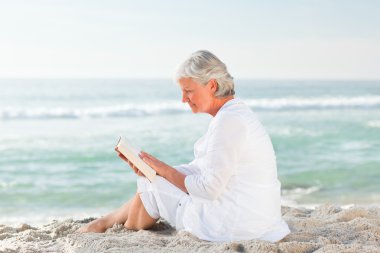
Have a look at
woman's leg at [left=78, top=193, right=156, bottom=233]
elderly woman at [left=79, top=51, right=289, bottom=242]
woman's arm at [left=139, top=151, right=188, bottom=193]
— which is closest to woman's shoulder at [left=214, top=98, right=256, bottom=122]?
elderly woman at [left=79, top=51, right=289, bottom=242]

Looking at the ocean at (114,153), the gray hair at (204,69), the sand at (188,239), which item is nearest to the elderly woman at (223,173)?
the gray hair at (204,69)

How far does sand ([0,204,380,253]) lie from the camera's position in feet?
9.75

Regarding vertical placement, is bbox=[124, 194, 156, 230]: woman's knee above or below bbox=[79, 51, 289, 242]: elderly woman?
below

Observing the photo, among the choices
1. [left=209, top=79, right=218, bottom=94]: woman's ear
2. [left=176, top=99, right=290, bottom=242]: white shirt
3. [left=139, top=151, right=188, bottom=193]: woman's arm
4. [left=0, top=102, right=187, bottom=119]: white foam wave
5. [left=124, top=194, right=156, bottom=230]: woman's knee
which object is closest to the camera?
[left=176, top=99, right=290, bottom=242]: white shirt

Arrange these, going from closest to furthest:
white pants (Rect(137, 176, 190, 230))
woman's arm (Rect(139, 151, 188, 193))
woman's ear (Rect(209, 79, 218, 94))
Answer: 1. woman's ear (Rect(209, 79, 218, 94))
2. woman's arm (Rect(139, 151, 188, 193))
3. white pants (Rect(137, 176, 190, 230))

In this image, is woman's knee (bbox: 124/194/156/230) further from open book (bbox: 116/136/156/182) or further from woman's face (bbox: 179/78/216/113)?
woman's face (bbox: 179/78/216/113)

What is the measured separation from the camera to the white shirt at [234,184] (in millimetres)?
2805

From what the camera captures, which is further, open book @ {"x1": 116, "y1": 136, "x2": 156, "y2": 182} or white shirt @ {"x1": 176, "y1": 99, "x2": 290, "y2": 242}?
open book @ {"x1": 116, "y1": 136, "x2": 156, "y2": 182}

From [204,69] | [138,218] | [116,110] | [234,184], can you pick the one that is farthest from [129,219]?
[116,110]

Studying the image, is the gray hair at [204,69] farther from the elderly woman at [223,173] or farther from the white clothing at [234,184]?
the white clothing at [234,184]

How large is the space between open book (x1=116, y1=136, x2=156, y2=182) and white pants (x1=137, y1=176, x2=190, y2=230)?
0.41 ft

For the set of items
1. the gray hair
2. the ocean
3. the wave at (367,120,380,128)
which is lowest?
the wave at (367,120,380,128)

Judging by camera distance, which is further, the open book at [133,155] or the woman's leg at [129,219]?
the woman's leg at [129,219]

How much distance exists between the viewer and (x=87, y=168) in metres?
8.52
